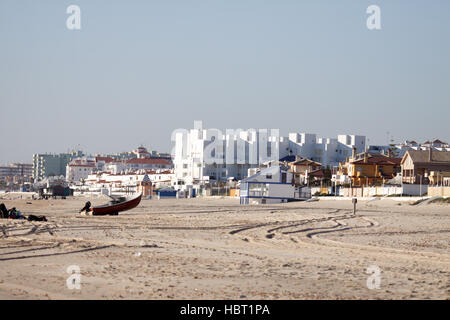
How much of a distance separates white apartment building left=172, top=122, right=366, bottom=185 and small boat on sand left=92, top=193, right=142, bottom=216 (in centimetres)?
7294

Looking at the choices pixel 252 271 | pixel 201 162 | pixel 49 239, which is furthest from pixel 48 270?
pixel 201 162

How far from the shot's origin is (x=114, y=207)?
31.1 meters

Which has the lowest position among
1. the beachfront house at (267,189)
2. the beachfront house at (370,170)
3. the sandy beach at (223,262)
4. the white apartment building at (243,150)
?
the sandy beach at (223,262)

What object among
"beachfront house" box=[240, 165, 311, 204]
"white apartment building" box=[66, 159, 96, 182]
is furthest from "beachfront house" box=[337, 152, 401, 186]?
"white apartment building" box=[66, 159, 96, 182]

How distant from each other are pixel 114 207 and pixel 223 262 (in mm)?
19684

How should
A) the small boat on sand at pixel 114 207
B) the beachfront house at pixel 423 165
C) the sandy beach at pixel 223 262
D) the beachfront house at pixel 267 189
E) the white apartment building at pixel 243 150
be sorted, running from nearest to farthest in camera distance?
the sandy beach at pixel 223 262
the small boat on sand at pixel 114 207
the beachfront house at pixel 267 189
the beachfront house at pixel 423 165
the white apartment building at pixel 243 150

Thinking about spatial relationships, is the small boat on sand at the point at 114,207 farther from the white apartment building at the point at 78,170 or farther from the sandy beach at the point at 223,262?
the white apartment building at the point at 78,170

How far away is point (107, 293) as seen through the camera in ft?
29.6

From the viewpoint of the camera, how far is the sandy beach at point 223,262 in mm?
9203

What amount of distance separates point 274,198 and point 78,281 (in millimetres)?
38930

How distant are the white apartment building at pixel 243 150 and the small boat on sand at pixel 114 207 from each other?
72.9m

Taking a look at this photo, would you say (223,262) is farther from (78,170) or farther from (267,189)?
(78,170)

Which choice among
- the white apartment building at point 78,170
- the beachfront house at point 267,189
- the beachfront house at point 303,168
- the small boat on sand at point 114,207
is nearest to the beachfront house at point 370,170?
the beachfront house at point 303,168
